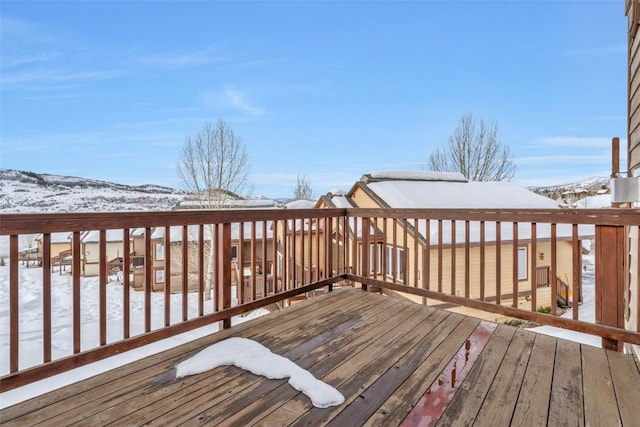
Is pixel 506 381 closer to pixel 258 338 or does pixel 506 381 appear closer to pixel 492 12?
pixel 258 338

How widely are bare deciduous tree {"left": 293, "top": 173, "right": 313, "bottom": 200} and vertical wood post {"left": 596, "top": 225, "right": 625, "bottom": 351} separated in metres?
25.2

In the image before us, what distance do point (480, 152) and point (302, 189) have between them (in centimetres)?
1484

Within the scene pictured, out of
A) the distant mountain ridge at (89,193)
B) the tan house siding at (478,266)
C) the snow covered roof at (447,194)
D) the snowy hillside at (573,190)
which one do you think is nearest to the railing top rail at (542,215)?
the distant mountain ridge at (89,193)

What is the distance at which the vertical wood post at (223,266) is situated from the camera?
245 centimetres

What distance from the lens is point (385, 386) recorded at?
65.1 inches

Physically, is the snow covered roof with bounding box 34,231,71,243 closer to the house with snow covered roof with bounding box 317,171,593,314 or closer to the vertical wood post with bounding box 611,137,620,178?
the house with snow covered roof with bounding box 317,171,593,314

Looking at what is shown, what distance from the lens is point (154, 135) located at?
48.7 ft

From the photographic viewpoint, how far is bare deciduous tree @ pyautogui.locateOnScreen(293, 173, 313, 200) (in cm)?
2717

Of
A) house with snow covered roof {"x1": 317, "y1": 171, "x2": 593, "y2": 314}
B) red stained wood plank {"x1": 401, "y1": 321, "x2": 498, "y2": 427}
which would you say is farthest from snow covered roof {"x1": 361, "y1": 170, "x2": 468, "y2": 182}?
red stained wood plank {"x1": 401, "y1": 321, "x2": 498, "y2": 427}

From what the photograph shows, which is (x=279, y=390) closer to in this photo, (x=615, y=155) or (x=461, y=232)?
(x=615, y=155)

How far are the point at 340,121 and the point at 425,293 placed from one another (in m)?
12.7

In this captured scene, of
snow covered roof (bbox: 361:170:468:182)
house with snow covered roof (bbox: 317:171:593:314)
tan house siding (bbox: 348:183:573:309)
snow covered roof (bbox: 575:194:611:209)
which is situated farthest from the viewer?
snow covered roof (bbox: 361:170:468:182)

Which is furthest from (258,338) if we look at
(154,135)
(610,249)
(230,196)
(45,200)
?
(154,135)

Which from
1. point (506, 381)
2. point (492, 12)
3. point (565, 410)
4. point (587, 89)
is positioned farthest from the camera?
point (587, 89)
